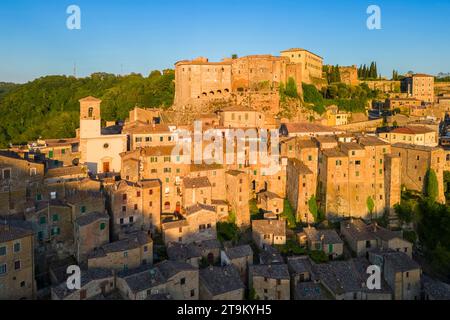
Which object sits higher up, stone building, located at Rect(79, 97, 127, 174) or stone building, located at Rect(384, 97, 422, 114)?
stone building, located at Rect(384, 97, 422, 114)

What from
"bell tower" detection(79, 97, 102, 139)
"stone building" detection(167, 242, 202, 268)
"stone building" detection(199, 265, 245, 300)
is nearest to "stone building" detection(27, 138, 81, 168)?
"bell tower" detection(79, 97, 102, 139)

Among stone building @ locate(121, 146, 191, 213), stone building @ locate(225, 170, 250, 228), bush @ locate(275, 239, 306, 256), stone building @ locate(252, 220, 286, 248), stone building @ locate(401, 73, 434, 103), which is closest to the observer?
bush @ locate(275, 239, 306, 256)

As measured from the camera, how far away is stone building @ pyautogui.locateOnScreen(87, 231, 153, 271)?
68.8 feet

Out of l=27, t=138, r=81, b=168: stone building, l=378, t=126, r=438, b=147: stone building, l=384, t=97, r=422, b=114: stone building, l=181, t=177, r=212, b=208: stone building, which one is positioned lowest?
l=181, t=177, r=212, b=208: stone building

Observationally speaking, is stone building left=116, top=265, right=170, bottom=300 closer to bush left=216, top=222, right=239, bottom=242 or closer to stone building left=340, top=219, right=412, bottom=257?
bush left=216, top=222, right=239, bottom=242

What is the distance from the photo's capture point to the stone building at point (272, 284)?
2178 centimetres

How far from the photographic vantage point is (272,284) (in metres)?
21.8

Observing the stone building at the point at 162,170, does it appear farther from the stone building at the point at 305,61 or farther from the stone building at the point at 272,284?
the stone building at the point at 305,61

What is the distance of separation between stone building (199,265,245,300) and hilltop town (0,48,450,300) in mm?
70

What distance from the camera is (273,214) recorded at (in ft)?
89.7

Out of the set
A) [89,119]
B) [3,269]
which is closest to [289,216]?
[89,119]

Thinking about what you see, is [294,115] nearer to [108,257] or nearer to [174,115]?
[174,115]

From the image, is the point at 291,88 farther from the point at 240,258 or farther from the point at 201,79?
the point at 240,258

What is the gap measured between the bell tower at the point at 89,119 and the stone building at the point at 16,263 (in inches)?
390
